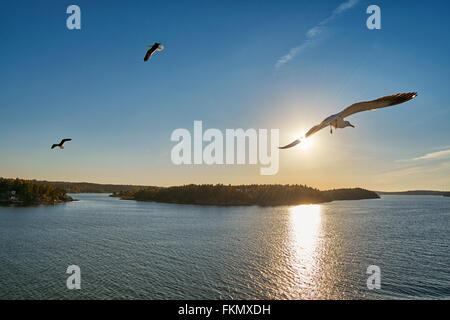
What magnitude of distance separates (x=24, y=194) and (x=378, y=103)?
136649 mm

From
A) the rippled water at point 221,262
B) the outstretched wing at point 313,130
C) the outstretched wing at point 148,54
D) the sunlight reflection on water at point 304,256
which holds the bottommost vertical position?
the sunlight reflection on water at point 304,256

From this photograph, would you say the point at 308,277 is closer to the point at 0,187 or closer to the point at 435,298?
the point at 435,298

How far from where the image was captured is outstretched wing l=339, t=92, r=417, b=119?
704cm

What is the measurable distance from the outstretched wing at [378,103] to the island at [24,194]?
5182 inches

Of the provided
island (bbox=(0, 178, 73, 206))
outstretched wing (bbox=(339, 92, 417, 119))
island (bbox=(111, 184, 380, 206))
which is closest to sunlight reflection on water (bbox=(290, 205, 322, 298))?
outstretched wing (bbox=(339, 92, 417, 119))

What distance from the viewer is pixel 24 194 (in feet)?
374

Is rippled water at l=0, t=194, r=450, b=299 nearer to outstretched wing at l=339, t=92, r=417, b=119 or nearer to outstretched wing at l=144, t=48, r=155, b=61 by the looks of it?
outstretched wing at l=144, t=48, r=155, b=61

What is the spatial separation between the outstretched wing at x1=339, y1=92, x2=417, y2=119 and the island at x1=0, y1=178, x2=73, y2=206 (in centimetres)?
13162

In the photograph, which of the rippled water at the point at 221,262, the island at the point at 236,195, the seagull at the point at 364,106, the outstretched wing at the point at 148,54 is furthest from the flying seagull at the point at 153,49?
the island at the point at 236,195

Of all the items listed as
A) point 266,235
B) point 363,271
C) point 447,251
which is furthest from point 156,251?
point 447,251

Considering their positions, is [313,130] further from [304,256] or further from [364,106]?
[304,256]

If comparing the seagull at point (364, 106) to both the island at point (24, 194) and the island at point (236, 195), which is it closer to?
the island at point (236, 195)

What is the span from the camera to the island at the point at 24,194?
113 metres

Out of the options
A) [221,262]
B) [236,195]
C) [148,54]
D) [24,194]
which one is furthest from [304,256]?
[24,194]
